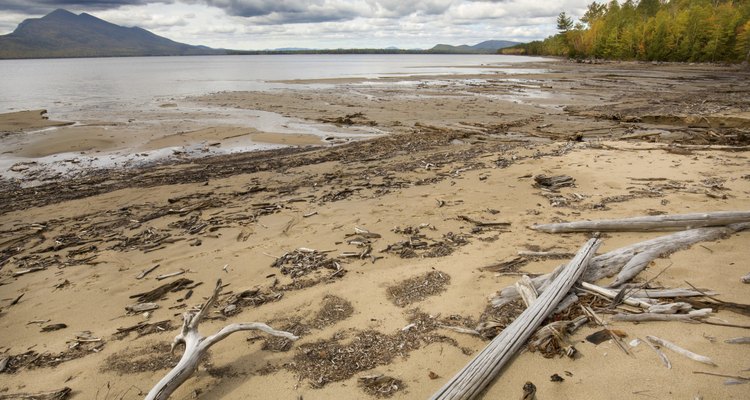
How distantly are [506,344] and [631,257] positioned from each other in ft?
8.15

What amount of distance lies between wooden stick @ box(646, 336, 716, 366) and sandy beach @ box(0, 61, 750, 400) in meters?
0.08

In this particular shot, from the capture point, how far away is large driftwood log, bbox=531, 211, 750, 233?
5559 millimetres

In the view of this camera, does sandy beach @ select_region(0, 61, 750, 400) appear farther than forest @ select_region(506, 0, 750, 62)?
No

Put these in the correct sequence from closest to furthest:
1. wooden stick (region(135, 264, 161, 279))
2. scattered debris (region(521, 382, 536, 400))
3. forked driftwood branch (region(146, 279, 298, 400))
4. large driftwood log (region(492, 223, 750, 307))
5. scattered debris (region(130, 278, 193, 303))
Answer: scattered debris (region(521, 382, 536, 400))
forked driftwood branch (region(146, 279, 298, 400))
large driftwood log (region(492, 223, 750, 307))
scattered debris (region(130, 278, 193, 303))
wooden stick (region(135, 264, 161, 279))

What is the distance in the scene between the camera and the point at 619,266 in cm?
476

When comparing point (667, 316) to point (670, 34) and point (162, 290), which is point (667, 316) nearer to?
point (162, 290)

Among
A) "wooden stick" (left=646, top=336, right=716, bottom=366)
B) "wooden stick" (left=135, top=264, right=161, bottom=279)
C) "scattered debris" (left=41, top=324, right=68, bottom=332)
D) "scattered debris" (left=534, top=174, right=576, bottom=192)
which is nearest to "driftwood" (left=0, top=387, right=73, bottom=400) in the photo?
"scattered debris" (left=41, top=324, right=68, bottom=332)

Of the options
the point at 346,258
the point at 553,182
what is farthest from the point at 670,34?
the point at 346,258

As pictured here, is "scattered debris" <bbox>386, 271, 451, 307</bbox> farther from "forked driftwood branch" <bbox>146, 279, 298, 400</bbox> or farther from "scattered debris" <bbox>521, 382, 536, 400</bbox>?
"scattered debris" <bbox>521, 382, 536, 400</bbox>

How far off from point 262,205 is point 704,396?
311 inches

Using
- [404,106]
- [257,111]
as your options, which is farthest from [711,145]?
[257,111]

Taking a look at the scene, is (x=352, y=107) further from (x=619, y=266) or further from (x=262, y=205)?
(x=619, y=266)

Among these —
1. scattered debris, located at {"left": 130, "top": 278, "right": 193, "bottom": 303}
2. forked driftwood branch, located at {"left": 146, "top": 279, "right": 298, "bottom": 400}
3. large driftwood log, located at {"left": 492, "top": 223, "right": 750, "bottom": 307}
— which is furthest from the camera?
scattered debris, located at {"left": 130, "top": 278, "right": 193, "bottom": 303}

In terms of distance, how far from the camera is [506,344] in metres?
3.41
